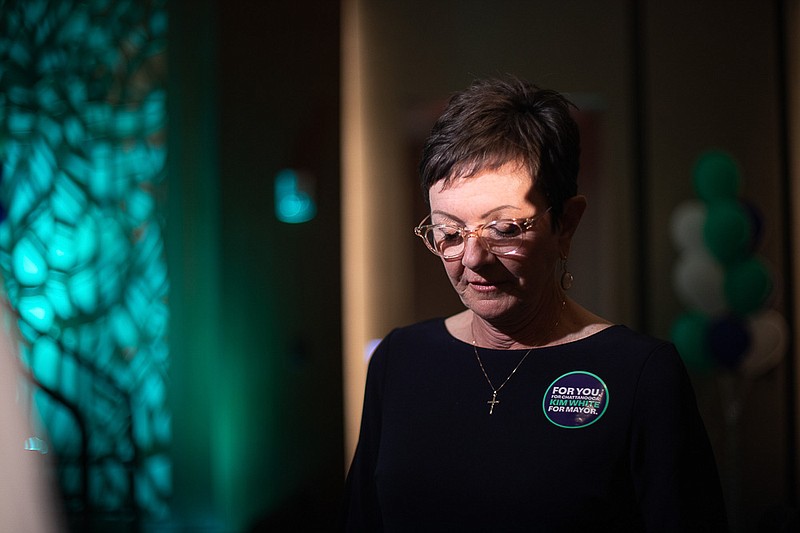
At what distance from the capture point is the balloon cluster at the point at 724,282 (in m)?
3.10

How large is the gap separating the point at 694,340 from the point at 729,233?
471 mm

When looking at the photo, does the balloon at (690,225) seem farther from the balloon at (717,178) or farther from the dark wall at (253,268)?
the dark wall at (253,268)

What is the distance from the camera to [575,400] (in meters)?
1.15

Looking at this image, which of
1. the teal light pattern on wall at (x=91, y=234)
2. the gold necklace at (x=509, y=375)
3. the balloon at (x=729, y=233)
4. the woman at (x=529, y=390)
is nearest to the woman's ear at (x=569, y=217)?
the woman at (x=529, y=390)

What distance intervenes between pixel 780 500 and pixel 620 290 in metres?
1.19

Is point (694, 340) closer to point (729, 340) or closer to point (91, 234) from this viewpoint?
point (729, 340)

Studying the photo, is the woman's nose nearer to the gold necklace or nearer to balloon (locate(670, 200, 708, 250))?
the gold necklace

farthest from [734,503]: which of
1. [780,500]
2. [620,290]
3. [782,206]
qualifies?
[782,206]

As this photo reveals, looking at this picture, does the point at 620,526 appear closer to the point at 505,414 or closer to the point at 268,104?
the point at 505,414

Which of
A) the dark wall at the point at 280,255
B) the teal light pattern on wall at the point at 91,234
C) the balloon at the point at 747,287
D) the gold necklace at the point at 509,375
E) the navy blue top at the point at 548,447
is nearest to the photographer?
the navy blue top at the point at 548,447

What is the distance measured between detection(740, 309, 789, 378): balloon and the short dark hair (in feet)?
7.78

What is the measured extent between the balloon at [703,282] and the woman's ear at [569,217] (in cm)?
220

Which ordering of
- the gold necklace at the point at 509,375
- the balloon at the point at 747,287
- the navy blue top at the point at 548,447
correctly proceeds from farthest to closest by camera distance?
the balloon at the point at 747,287 → the gold necklace at the point at 509,375 → the navy blue top at the point at 548,447

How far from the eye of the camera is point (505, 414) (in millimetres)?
1188
